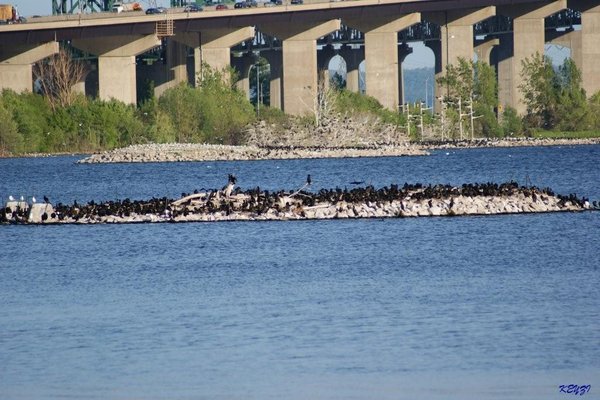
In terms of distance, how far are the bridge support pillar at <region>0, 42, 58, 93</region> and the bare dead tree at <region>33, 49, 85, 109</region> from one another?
8.00 ft

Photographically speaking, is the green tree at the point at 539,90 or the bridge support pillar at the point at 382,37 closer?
the bridge support pillar at the point at 382,37

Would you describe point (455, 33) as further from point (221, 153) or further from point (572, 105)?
point (221, 153)

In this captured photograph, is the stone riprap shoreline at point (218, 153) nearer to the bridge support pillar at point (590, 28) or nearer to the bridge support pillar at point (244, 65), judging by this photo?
the bridge support pillar at point (590, 28)

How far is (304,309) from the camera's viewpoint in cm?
2789

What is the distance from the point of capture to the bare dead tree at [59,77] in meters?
110

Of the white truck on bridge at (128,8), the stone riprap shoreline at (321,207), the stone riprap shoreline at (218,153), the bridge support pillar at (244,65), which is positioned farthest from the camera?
the bridge support pillar at (244,65)

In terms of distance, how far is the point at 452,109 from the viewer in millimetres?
120875

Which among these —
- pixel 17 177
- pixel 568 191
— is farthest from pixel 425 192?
pixel 17 177

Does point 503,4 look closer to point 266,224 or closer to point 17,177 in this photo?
point 17,177

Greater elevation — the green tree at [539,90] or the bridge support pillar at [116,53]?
the bridge support pillar at [116,53]

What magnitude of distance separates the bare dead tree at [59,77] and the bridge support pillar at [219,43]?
31.0 ft

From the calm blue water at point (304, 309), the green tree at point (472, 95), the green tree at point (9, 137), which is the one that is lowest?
the calm blue water at point (304, 309)

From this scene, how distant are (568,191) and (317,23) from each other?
5701 centimetres

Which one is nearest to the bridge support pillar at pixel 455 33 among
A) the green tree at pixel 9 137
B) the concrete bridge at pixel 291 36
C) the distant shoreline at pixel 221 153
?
the concrete bridge at pixel 291 36
